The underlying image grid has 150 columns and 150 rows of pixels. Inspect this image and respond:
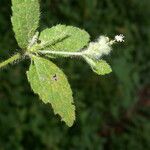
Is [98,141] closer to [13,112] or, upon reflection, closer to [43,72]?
[13,112]

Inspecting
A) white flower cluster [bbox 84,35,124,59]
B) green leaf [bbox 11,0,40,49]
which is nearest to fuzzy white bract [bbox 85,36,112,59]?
white flower cluster [bbox 84,35,124,59]

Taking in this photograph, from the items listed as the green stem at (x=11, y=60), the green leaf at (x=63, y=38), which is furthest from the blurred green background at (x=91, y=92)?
the green stem at (x=11, y=60)

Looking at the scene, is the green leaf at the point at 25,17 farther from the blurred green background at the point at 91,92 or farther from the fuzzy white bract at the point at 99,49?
the blurred green background at the point at 91,92

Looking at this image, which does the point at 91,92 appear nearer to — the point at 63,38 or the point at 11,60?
the point at 63,38

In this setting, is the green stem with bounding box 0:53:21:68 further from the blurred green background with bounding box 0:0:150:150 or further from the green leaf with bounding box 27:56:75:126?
the blurred green background with bounding box 0:0:150:150

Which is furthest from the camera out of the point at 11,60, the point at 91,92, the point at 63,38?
the point at 91,92

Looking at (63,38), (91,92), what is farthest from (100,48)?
(91,92)
